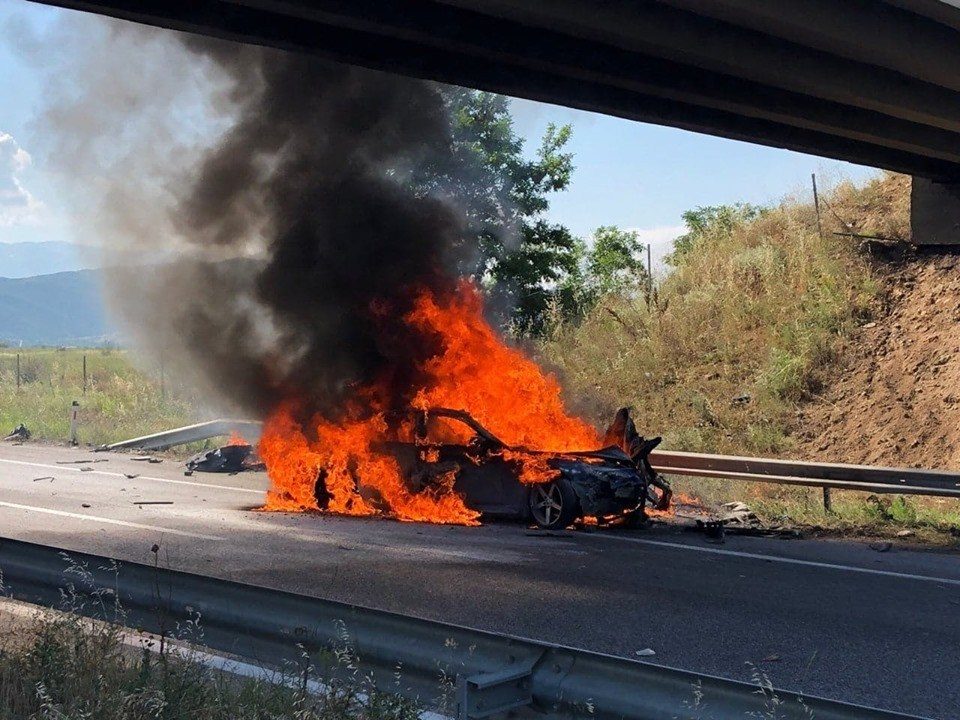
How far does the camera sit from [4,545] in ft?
19.5

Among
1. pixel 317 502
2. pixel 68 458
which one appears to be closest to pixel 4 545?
pixel 317 502

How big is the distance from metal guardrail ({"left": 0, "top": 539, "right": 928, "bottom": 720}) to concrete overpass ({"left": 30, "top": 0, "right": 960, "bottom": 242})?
6469 mm

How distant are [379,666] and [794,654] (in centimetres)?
340

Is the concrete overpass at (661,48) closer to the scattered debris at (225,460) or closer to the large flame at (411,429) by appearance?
the large flame at (411,429)

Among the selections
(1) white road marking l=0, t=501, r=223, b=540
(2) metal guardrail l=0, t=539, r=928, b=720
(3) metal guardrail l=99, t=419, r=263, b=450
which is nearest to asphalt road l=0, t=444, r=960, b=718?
(1) white road marking l=0, t=501, r=223, b=540

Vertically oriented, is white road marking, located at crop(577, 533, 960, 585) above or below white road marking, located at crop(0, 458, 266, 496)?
below

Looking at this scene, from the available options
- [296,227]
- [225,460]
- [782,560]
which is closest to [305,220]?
[296,227]

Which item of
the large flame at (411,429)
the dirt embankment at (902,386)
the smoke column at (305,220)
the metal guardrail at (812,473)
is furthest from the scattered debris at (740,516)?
the smoke column at (305,220)

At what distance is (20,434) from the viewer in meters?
25.1

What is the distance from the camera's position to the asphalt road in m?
6.62

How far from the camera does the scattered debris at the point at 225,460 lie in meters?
18.5

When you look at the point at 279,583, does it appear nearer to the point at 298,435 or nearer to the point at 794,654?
the point at 794,654

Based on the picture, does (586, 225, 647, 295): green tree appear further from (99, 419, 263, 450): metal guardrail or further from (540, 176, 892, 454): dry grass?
(99, 419, 263, 450): metal guardrail

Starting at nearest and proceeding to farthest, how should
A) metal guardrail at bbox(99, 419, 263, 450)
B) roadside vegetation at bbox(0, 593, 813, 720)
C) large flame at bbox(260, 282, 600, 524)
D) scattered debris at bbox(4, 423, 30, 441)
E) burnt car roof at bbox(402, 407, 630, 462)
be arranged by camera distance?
1. roadside vegetation at bbox(0, 593, 813, 720)
2. burnt car roof at bbox(402, 407, 630, 462)
3. large flame at bbox(260, 282, 600, 524)
4. metal guardrail at bbox(99, 419, 263, 450)
5. scattered debris at bbox(4, 423, 30, 441)
